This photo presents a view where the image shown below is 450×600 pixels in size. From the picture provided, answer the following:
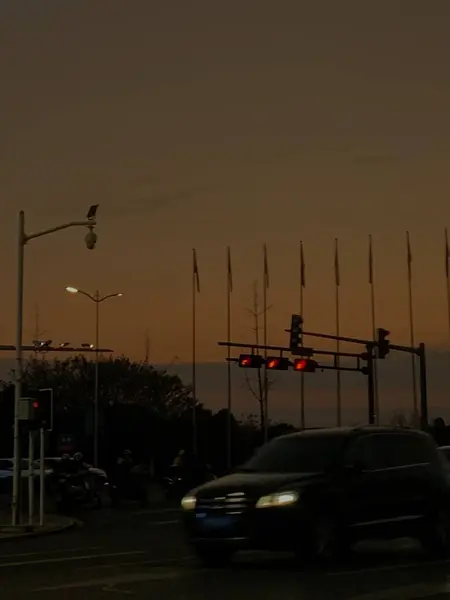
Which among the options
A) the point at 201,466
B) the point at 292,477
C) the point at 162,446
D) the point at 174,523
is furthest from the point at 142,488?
the point at 162,446

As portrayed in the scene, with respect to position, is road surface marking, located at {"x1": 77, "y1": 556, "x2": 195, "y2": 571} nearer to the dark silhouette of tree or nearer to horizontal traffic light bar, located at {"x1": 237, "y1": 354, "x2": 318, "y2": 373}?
horizontal traffic light bar, located at {"x1": 237, "y1": 354, "x2": 318, "y2": 373}

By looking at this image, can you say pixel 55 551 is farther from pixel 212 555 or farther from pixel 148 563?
pixel 212 555

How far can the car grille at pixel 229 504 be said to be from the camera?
15031mm

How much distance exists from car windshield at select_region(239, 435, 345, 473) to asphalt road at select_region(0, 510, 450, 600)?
131 cm

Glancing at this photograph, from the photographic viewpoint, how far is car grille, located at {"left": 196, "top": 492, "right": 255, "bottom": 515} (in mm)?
15031

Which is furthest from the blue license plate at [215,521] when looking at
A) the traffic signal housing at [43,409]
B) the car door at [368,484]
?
the traffic signal housing at [43,409]

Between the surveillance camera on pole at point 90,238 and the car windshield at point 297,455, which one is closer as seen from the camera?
the car windshield at point 297,455

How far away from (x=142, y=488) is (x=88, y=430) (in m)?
21.3

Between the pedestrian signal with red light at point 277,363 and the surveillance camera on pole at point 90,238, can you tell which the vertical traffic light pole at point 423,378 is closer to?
the pedestrian signal with red light at point 277,363

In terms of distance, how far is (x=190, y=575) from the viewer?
14.6 metres

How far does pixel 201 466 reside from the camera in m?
41.1

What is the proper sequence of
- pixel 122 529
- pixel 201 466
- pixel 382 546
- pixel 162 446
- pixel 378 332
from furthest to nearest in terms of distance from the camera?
pixel 162 446 < pixel 378 332 < pixel 201 466 < pixel 122 529 < pixel 382 546

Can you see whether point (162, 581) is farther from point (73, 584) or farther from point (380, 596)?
point (380, 596)

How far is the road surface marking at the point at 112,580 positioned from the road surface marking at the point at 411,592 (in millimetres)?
2941
